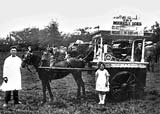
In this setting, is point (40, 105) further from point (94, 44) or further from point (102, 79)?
point (94, 44)

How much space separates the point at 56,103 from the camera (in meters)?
9.30

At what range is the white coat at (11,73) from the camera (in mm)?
9328

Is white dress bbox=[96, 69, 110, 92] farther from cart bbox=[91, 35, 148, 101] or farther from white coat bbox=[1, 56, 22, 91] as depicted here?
white coat bbox=[1, 56, 22, 91]

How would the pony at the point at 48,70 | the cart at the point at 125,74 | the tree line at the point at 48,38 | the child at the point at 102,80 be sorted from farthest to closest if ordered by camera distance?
the tree line at the point at 48,38 < the cart at the point at 125,74 < the pony at the point at 48,70 < the child at the point at 102,80

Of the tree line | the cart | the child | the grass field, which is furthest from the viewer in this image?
the tree line

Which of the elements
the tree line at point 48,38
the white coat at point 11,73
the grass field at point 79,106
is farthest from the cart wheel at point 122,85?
the white coat at point 11,73

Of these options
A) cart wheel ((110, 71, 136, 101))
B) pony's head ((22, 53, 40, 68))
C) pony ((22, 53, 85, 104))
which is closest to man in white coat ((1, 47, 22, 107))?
pony's head ((22, 53, 40, 68))

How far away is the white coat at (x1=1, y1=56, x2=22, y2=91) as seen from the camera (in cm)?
933

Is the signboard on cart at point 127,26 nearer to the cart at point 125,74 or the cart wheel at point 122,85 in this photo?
the cart at point 125,74

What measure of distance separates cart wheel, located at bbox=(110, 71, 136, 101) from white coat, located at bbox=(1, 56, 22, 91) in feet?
11.0

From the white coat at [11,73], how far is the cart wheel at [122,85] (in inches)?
132

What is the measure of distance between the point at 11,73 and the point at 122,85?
3.96 metres

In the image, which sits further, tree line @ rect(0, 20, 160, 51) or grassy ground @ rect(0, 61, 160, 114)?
tree line @ rect(0, 20, 160, 51)

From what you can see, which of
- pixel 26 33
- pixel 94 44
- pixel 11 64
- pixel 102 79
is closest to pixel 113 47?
pixel 94 44
